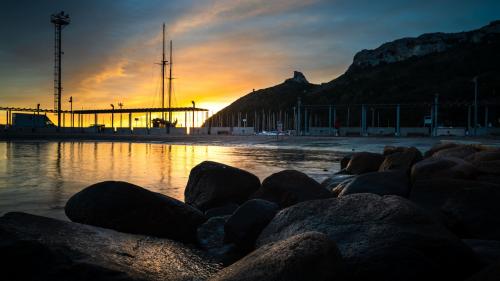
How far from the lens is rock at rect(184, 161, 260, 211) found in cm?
823

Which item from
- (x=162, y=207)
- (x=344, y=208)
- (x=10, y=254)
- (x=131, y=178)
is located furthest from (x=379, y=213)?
(x=131, y=178)

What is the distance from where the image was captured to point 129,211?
5.35m

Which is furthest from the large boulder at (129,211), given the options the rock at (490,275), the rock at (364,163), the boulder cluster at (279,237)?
the rock at (364,163)

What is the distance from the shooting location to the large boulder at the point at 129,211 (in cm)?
530

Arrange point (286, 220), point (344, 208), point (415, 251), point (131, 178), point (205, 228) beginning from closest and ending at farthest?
point (415, 251)
point (344, 208)
point (286, 220)
point (205, 228)
point (131, 178)

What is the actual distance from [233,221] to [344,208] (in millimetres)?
1832

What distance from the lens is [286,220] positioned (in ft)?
15.4

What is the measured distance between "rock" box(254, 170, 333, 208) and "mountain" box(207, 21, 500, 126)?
10339cm

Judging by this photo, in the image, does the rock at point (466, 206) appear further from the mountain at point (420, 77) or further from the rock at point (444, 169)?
the mountain at point (420, 77)

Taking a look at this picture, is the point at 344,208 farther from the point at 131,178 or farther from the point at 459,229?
the point at 131,178

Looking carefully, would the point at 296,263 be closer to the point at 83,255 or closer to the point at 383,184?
the point at 83,255

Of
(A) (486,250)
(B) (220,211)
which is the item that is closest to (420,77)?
(B) (220,211)

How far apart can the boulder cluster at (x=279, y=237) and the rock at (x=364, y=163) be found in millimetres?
5974

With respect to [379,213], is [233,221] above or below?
below
